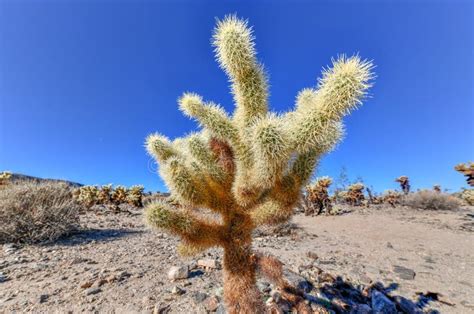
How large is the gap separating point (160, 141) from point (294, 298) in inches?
80.4

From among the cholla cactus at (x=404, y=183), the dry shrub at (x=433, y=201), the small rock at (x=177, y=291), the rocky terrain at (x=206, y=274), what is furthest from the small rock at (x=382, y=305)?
the cholla cactus at (x=404, y=183)

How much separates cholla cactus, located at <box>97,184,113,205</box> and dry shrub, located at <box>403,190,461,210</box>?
14050mm

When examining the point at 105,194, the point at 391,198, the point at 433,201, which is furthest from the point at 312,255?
the point at 391,198

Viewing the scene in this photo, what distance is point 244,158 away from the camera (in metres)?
2.11

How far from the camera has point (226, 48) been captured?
2174 millimetres

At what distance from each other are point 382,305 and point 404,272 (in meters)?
1.60

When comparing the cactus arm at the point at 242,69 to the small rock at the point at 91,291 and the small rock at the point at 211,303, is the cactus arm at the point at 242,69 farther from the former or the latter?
the small rock at the point at 91,291

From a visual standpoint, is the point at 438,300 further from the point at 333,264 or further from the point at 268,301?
the point at 268,301

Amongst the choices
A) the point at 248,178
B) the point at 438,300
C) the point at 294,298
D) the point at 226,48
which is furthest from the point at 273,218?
the point at 438,300

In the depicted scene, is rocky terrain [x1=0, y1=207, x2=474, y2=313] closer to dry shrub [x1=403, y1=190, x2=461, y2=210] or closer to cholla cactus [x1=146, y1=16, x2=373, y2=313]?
cholla cactus [x1=146, y1=16, x2=373, y2=313]

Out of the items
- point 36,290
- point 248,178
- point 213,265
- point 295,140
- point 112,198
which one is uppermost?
point 112,198

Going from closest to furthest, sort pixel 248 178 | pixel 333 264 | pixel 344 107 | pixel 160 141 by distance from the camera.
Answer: pixel 344 107
pixel 248 178
pixel 160 141
pixel 333 264

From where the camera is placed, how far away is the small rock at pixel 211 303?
8.43ft

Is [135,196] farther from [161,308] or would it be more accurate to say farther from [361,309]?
[361,309]
